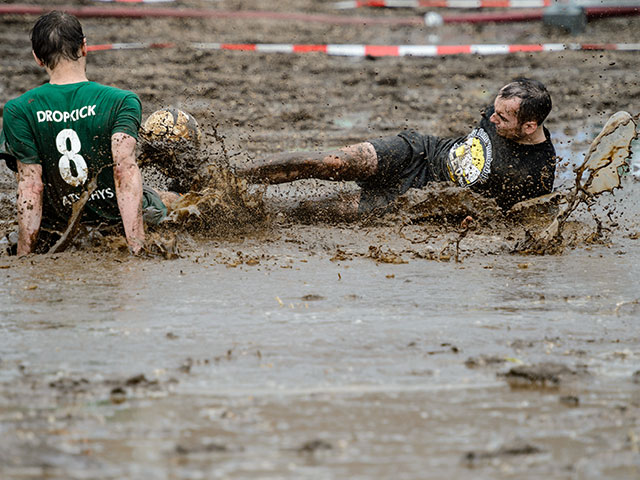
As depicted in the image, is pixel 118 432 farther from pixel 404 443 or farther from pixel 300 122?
pixel 300 122

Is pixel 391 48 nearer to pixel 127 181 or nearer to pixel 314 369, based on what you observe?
pixel 127 181

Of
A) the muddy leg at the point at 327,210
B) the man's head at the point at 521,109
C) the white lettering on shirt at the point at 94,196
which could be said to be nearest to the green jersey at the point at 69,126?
the white lettering on shirt at the point at 94,196

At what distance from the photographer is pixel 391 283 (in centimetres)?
516

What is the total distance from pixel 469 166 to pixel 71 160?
2879 millimetres

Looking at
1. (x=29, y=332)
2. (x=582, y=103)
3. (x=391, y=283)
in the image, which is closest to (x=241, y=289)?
(x=391, y=283)

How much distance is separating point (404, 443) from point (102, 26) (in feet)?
43.6

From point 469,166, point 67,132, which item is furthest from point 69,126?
point 469,166

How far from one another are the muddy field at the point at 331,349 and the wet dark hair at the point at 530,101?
709 mm

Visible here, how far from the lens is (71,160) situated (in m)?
5.47

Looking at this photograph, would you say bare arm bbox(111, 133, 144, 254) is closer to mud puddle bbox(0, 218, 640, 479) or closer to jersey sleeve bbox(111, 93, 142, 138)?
jersey sleeve bbox(111, 93, 142, 138)

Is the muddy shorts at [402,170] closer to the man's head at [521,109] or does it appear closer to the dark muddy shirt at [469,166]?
the dark muddy shirt at [469,166]

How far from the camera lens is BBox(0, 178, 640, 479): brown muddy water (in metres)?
2.92

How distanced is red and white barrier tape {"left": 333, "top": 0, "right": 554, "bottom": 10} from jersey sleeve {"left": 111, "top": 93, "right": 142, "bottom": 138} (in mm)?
13535

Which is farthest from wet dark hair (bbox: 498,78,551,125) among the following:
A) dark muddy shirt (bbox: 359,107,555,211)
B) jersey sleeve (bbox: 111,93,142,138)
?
jersey sleeve (bbox: 111,93,142,138)
